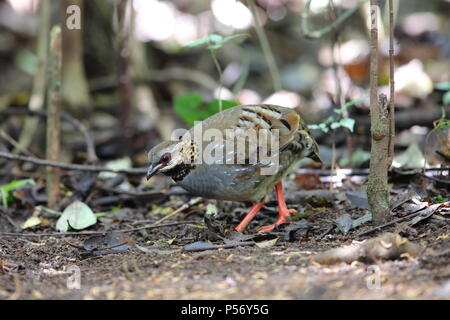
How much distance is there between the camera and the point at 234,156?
4461mm

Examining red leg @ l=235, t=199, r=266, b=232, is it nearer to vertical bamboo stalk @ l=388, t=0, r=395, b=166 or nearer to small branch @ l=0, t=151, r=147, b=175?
small branch @ l=0, t=151, r=147, b=175

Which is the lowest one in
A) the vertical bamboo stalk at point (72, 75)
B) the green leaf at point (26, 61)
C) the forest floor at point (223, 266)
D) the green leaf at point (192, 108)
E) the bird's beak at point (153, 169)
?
the forest floor at point (223, 266)

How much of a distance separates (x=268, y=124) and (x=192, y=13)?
5842mm

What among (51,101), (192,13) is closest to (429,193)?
(51,101)

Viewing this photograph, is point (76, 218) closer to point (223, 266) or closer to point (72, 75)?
point (223, 266)

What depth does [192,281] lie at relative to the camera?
3049 millimetres

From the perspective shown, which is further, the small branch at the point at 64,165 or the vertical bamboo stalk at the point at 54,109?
the vertical bamboo stalk at the point at 54,109

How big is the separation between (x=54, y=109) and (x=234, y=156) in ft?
6.06

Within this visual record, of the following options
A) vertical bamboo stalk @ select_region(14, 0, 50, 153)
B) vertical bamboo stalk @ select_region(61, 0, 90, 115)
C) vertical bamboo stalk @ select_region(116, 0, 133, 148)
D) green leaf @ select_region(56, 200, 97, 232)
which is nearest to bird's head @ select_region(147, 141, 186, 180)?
green leaf @ select_region(56, 200, 97, 232)

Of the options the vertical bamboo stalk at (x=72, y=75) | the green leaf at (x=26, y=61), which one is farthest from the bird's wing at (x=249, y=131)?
the green leaf at (x=26, y=61)

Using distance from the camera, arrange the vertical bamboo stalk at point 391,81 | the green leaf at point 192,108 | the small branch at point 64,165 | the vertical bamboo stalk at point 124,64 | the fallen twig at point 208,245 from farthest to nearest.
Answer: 1. the vertical bamboo stalk at point 124,64
2. the green leaf at point 192,108
3. the small branch at point 64,165
4. the fallen twig at point 208,245
5. the vertical bamboo stalk at point 391,81

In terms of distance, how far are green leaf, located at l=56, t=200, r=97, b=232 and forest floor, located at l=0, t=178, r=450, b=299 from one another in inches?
8.2

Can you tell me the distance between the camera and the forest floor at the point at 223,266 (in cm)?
280

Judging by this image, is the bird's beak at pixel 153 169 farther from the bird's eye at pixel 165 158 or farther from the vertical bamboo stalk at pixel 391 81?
the vertical bamboo stalk at pixel 391 81
